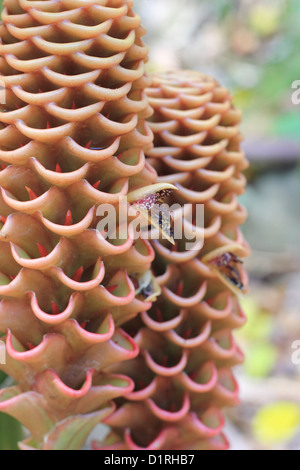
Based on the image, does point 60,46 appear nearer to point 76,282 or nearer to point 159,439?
point 76,282

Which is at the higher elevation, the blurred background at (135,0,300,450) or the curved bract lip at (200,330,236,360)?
the blurred background at (135,0,300,450)

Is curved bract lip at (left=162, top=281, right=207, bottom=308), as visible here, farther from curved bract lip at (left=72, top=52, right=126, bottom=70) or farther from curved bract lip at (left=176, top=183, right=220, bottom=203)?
curved bract lip at (left=72, top=52, right=126, bottom=70)

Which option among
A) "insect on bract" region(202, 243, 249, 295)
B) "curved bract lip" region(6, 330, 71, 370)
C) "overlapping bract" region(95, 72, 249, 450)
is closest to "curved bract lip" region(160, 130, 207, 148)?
"overlapping bract" region(95, 72, 249, 450)

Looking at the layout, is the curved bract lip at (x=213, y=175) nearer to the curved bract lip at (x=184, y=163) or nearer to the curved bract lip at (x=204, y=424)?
the curved bract lip at (x=184, y=163)

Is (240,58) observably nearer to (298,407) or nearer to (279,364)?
(279,364)
